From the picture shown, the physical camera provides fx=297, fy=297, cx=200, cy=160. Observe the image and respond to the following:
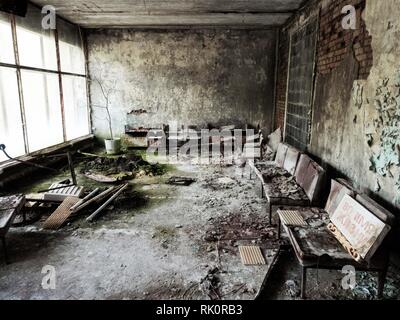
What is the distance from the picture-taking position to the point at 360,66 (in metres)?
3.26

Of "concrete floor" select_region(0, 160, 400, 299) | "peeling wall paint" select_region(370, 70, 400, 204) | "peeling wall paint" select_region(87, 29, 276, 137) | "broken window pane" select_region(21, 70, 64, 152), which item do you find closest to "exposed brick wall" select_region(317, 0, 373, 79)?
"peeling wall paint" select_region(370, 70, 400, 204)

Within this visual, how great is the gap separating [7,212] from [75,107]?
5.51m

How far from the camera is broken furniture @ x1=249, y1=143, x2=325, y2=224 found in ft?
11.5

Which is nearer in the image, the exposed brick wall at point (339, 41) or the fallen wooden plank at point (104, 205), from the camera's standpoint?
the exposed brick wall at point (339, 41)

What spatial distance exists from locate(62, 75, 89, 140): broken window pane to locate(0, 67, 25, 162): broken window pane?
1902 mm

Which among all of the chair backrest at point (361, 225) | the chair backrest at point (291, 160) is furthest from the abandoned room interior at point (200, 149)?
the chair backrest at point (291, 160)

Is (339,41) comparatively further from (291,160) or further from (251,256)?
(251,256)

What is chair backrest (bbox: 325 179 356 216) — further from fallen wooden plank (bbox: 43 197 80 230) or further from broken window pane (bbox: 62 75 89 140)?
broken window pane (bbox: 62 75 89 140)

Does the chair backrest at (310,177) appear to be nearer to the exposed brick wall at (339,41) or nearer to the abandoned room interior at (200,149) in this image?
the abandoned room interior at (200,149)

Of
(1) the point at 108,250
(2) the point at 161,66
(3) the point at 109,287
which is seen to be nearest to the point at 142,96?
(2) the point at 161,66

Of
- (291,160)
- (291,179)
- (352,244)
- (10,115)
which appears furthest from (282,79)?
A: (10,115)

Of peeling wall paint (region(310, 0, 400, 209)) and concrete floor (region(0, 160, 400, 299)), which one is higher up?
peeling wall paint (region(310, 0, 400, 209))

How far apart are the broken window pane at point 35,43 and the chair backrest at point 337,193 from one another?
227 inches

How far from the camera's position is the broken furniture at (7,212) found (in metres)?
2.85
